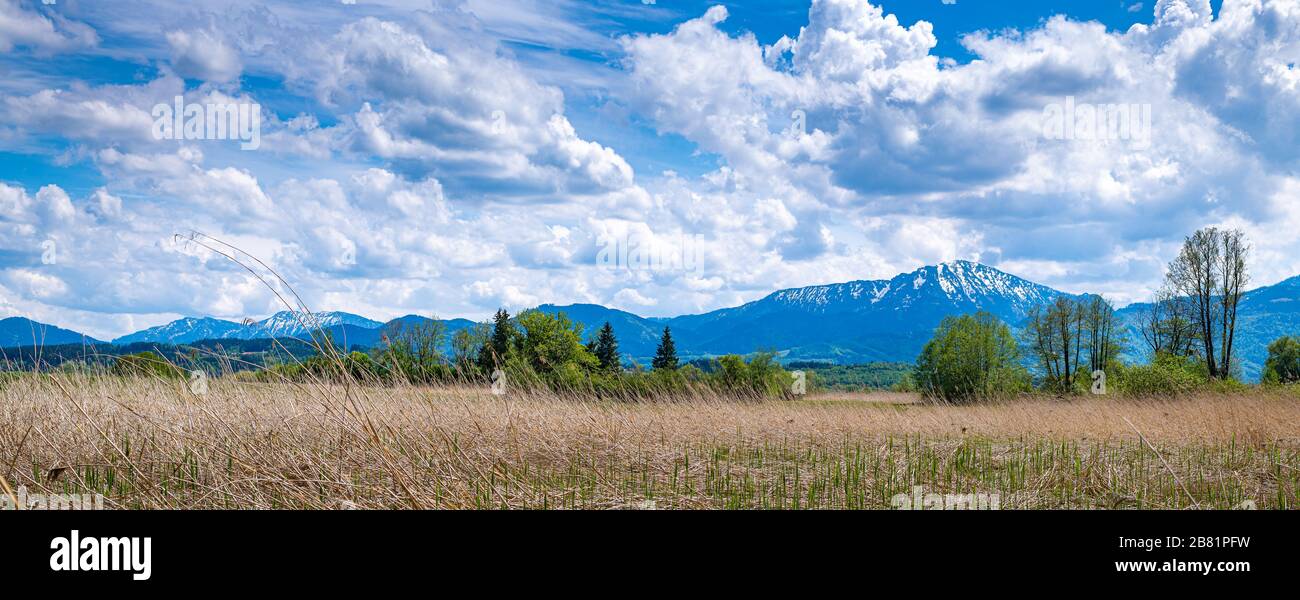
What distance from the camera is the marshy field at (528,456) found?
639cm

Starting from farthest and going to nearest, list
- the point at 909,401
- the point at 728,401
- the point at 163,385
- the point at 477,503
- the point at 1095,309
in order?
1. the point at 1095,309
2. the point at 909,401
3. the point at 728,401
4. the point at 163,385
5. the point at 477,503

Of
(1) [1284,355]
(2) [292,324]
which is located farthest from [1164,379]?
(1) [1284,355]

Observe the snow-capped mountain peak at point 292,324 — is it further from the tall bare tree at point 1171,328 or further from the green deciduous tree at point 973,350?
the tall bare tree at point 1171,328

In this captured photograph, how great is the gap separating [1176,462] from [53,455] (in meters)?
12.9

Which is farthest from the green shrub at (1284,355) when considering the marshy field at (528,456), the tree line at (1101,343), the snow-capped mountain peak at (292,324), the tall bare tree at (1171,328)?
the snow-capped mountain peak at (292,324)

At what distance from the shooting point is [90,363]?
482 inches

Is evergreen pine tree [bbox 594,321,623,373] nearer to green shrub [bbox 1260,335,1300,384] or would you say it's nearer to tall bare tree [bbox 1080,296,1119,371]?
tall bare tree [bbox 1080,296,1119,371]

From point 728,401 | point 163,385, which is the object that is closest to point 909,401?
point 728,401

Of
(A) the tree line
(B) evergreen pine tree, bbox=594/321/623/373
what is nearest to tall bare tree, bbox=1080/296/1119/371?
(A) the tree line

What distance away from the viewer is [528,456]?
8523 mm

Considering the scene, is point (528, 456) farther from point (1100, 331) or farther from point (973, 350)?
point (1100, 331)
